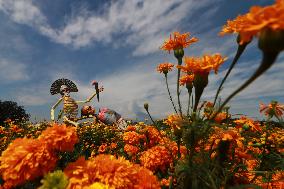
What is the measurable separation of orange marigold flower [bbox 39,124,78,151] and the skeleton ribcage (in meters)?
10.1

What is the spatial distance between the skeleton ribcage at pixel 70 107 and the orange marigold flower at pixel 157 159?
9050 millimetres

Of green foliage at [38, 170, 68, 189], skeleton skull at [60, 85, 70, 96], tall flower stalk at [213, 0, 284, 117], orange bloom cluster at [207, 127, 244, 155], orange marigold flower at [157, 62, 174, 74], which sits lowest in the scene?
green foliage at [38, 170, 68, 189]

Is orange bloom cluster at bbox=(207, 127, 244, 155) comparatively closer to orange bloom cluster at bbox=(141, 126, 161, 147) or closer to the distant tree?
orange bloom cluster at bbox=(141, 126, 161, 147)

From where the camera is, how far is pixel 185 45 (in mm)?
3070

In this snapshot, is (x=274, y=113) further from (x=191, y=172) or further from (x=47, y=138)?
(x=47, y=138)

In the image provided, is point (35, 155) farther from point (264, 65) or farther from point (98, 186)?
point (264, 65)

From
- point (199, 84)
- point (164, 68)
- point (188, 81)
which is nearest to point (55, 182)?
point (199, 84)

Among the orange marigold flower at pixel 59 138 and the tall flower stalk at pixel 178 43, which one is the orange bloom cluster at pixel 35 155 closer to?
the orange marigold flower at pixel 59 138

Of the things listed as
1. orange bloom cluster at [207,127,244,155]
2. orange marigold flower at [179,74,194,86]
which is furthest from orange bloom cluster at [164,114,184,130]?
orange marigold flower at [179,74,194,86]

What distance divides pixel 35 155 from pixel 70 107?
1031cm

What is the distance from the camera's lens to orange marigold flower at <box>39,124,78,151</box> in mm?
1725

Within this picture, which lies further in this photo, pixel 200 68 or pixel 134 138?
pixel 134 138

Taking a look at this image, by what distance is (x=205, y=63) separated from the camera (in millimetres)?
1970

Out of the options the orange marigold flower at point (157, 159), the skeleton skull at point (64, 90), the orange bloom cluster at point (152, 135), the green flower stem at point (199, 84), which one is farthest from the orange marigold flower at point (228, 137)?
the skeleton skull at point (64, 90)
